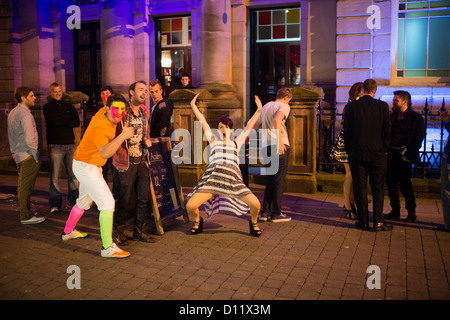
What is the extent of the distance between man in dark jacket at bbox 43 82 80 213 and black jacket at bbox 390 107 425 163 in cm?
542

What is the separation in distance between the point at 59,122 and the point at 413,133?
5.68 meters

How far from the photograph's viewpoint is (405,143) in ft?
23.1

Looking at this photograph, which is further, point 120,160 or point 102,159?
A: point 120,160

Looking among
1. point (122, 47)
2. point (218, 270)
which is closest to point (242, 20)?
point (122, 47)

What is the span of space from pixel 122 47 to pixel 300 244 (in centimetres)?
1035

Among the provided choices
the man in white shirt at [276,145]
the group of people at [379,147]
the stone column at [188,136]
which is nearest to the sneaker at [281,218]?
the man in white shirt at [276,145]

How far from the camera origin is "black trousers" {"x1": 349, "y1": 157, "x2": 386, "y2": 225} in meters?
6.60

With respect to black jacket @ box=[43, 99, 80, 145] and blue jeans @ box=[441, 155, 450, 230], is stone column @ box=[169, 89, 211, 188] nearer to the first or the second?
black jacket @ box=[43, 99, 80, 145]

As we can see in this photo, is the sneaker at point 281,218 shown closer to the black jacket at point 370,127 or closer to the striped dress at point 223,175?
the striped dress at point 223,175

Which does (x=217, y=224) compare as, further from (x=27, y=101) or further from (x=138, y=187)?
(x=27, y=101)

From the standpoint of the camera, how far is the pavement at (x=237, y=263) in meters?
4.56

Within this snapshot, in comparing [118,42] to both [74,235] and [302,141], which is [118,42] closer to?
[302,141]

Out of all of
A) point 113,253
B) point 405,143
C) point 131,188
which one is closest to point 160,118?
point 131,188
